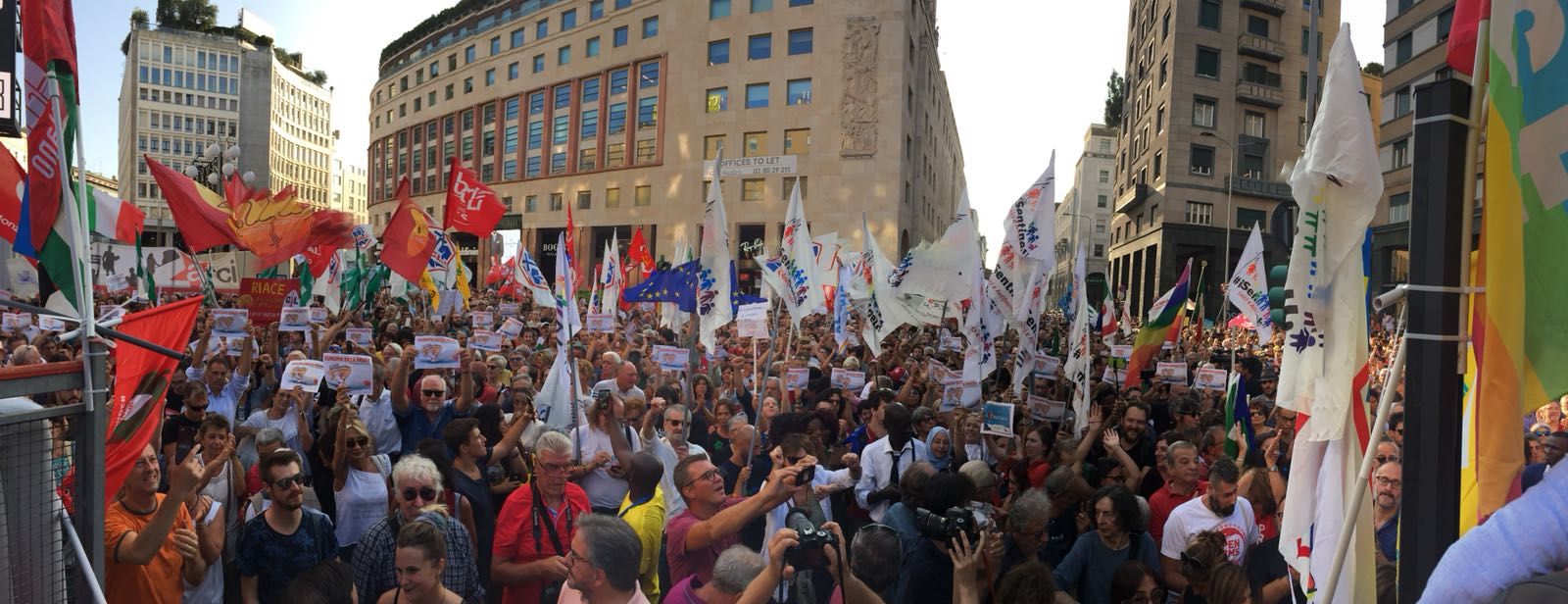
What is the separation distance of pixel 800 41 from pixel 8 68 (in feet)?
139

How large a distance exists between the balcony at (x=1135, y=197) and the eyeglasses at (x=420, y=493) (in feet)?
178

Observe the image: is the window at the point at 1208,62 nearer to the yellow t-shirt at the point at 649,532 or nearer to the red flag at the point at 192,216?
the red flag at the point at 192,216

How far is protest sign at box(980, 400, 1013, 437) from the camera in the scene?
6.86m

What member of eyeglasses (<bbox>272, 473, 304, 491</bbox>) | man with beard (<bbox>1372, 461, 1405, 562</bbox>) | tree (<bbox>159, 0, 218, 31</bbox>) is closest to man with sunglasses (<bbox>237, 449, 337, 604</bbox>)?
eyeglasses (<bbox>272, 473, 304, 491</bbox>)

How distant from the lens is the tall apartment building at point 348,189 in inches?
5694

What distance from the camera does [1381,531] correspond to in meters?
4.58

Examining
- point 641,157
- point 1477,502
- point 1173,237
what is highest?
point 641,157

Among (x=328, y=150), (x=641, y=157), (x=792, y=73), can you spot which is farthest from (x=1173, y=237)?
(x=328, y=150)

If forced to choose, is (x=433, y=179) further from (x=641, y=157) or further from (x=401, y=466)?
(x=401, y=466)

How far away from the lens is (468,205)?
12719mm

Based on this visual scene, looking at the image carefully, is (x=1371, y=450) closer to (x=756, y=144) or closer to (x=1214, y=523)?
(x=1214, y=523)

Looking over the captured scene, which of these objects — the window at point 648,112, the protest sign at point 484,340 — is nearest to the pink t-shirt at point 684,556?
the protest sign at point 484,340

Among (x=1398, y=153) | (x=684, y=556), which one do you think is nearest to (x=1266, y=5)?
(x=1398, y=153)

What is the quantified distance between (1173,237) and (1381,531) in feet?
161
